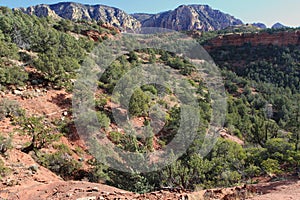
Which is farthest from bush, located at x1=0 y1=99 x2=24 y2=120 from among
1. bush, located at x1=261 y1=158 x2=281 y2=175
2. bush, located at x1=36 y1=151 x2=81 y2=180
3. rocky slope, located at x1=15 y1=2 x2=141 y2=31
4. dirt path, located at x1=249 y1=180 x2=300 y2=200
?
rocky slope, located at x1=15 y1=2 x2=141 y2=31

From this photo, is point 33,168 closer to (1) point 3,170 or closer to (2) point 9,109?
(1) point 3,170

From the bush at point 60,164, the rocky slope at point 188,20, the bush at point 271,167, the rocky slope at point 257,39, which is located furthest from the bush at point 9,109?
the rocky slope at point 188,20

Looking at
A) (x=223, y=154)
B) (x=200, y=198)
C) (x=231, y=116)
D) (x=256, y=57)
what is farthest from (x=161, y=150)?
(x=256, y=57)

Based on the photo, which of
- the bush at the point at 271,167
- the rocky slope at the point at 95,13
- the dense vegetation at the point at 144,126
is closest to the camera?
the dense vegetation at the point at 144,126

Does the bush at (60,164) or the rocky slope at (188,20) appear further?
the rocky slope at (188,20)

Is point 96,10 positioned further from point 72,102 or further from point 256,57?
point 72,102

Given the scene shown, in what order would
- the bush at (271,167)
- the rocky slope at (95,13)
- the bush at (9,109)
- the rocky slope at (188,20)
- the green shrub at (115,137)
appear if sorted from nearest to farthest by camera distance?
the bush at (271,167)
the bush at (9,109)
the green shrub at (115,137)
the rocky slope at (95,13)
the rocky slope at (188,20)

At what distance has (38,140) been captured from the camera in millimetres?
12156

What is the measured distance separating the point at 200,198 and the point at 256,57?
6062cm

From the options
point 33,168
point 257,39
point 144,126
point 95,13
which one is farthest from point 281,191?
point 95,13

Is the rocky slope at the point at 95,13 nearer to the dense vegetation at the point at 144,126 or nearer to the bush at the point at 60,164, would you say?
the dense vegetation at the point at 144,126

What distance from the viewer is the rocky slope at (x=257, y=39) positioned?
62.8m

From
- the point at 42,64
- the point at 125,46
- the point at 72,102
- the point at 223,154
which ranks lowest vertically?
the point at 223,154

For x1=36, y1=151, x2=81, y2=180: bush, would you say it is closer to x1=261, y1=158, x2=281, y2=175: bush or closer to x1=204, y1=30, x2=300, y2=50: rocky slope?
x1=261, y1=158, x2=281, y2=175: bush
